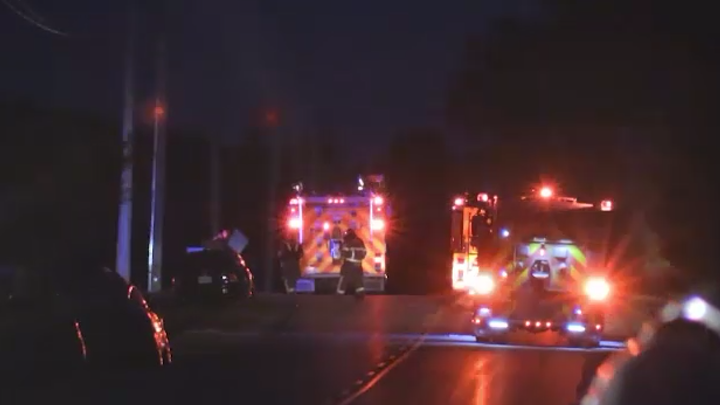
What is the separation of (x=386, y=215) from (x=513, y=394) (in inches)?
755

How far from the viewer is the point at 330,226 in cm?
3200

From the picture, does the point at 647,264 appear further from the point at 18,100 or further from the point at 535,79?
the point at 18,100

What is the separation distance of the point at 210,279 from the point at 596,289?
10.7 m

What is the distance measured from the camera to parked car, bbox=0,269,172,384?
11469 millimetres

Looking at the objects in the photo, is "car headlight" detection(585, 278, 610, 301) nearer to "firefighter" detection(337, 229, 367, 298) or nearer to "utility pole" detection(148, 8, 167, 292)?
"firefighter" detection(337, 229, 367, 298)

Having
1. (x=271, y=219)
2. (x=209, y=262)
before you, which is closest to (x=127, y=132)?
(x=209, y=262)

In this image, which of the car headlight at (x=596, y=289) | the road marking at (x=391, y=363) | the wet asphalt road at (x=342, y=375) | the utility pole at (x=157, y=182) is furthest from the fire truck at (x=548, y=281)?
the utility pole at (x=157, y=182)

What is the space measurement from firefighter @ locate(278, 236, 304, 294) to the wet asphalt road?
36.7 ft

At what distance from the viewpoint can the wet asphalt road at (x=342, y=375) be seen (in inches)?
492

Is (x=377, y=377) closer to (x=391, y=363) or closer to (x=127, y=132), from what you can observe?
(x=391, y=363)

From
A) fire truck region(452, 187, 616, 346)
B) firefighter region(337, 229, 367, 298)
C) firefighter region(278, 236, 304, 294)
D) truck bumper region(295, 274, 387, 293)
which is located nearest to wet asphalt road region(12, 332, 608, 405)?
fire truck region(452, 187, 616, 346)

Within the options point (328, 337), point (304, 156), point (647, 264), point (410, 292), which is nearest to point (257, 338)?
→ point (328, 337)

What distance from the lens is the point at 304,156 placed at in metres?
70.4

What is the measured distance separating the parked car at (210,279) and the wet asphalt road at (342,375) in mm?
6707
